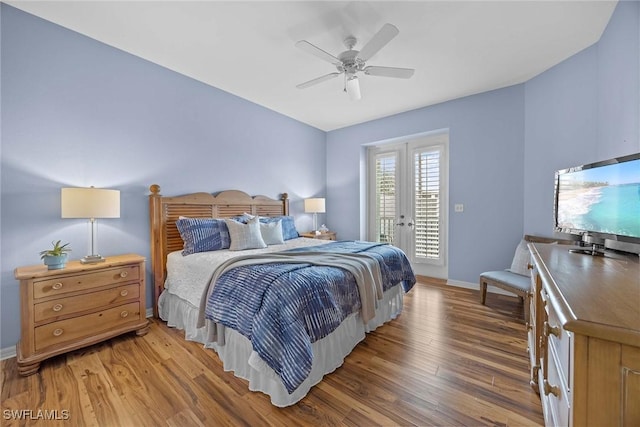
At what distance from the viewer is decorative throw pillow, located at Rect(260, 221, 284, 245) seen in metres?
3.28

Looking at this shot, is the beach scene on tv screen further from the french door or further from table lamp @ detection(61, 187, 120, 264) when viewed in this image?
table lamp @ detection(61, 187, 120, 264)

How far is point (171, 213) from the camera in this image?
9.84 feet

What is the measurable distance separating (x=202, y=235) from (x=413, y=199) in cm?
346

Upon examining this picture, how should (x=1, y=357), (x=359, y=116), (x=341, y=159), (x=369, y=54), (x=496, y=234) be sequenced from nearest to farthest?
1. (x=1, y=357)
2. (x=369, y=54)
3. (x=496, y=234)
4. (x=359, y=116)
5. (x=341, y=159)

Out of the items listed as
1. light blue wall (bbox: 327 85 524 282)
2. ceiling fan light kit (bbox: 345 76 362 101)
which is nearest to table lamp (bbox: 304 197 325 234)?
light blue wall (bbox: 327 85 524 282)

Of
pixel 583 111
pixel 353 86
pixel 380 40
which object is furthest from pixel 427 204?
pixel 380 40

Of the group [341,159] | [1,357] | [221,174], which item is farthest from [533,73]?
[1,357]

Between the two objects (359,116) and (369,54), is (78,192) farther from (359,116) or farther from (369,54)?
(359,116)

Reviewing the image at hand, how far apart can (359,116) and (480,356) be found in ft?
12.7

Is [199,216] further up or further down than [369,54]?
further down

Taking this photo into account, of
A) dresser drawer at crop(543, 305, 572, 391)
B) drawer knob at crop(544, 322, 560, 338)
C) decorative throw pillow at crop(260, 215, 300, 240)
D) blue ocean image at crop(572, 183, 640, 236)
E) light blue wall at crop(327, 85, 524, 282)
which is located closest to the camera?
dresser drawer at crop(543, 305, 572, 391)

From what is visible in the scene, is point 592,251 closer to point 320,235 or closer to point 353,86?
point 353,86

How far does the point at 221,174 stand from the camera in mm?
3580

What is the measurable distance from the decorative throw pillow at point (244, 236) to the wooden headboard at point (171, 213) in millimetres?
498
